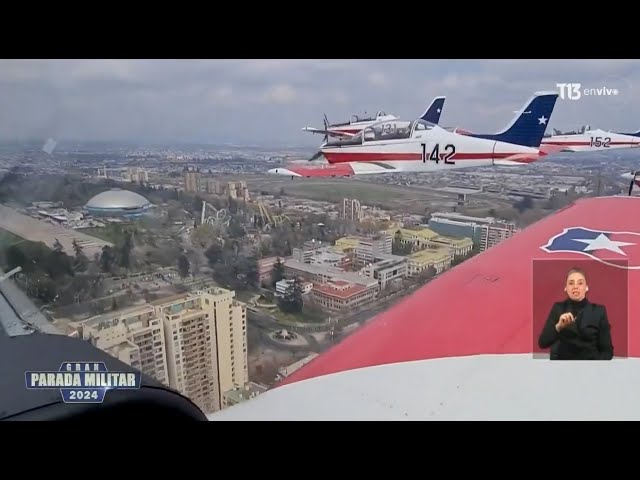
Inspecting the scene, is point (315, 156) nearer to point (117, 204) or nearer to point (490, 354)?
point (117, 204)

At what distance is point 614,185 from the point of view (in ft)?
5.66

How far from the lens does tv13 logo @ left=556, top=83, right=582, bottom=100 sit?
152 centimetres

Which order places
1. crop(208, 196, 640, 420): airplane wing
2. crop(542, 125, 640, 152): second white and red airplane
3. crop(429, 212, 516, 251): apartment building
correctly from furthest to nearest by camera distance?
crop(429, 212, 516, 251): apartment building, crop(542, 125, 640, 152): second white and red airplane, crop(208, 196, 640, 420): airplane wing

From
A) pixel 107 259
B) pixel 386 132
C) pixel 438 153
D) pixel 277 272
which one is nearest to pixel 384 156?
pixel 386 132

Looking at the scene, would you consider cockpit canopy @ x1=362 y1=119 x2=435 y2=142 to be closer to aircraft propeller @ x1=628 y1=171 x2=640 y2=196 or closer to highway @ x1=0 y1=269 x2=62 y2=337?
aircraft propeller @ x1=628 y1=171 x2=640 y2=196

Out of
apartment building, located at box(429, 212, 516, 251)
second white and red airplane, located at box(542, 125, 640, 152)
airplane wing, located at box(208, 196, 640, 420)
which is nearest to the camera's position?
airplane wing, located at box(208, 196, 640, 420)

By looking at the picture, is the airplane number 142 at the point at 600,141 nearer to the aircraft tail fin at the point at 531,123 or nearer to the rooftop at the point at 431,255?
the aircraft tail fin at the point at 531,123

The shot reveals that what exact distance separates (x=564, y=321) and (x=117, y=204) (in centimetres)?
192

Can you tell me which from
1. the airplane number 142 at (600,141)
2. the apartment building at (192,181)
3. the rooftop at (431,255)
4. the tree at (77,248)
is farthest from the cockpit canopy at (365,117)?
the tree at (77,248)

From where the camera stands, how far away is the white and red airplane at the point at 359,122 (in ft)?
5.24

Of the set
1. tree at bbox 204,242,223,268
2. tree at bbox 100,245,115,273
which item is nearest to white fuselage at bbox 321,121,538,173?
tree at bbox 204,242,223,268

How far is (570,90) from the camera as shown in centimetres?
152

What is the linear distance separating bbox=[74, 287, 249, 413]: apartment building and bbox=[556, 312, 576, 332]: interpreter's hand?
1.28 metres

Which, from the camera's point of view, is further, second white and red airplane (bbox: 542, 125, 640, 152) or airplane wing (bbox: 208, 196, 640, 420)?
second white and red airplane (bbox: 542, 125, 640, 152)
